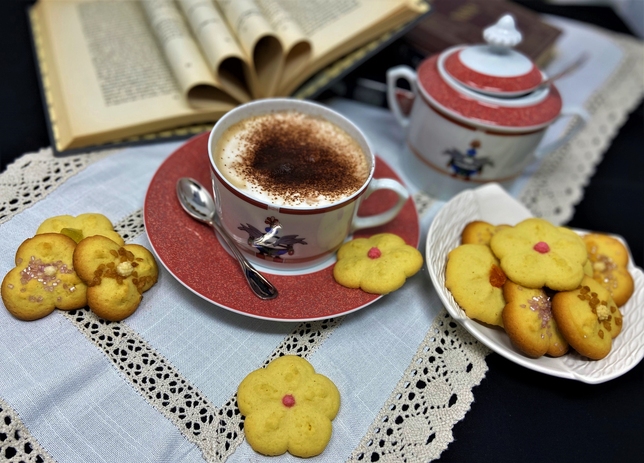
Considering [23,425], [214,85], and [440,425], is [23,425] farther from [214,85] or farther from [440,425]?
[214,85]

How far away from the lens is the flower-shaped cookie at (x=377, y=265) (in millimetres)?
684

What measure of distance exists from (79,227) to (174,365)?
0.84 feet

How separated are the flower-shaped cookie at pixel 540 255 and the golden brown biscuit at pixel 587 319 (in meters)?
0.02

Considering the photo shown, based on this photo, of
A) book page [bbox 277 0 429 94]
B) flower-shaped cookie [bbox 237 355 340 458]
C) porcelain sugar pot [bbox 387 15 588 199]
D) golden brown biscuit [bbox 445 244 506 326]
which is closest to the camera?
flower-shaped cookie [bbox 237 355 340 458]

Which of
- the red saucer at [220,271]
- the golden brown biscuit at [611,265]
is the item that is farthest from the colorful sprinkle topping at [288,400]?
the golden brown biscuit at [611,265]

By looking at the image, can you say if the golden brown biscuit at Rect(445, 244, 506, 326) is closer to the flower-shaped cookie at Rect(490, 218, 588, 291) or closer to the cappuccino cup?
the flower-shaped cookie at Rect(490, 218, 588, 291)

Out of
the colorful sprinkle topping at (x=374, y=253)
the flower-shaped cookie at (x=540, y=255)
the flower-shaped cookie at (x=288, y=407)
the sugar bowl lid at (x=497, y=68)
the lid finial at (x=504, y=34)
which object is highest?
the lid finial at (x=504, y=34)

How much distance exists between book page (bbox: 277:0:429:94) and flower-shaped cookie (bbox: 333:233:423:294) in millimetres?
435

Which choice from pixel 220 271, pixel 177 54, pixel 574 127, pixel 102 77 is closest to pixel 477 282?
pixel 220 271

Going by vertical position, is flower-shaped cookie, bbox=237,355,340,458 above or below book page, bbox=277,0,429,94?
below

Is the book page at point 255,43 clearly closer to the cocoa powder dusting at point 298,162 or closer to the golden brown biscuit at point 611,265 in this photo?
the cocoa powder dusting at point 298,162

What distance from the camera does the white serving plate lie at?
26.1 inches

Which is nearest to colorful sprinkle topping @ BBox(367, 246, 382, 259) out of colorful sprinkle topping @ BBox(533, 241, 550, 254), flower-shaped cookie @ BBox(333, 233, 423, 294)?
flower-shaped cookie @ BBox(333, 233, 423, 294)

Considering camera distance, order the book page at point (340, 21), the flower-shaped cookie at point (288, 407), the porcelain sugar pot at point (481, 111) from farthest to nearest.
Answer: the book page at point (340, 21), the porcelain sugar pot at point (481, 111), the flower-shaped cookie at point (288, 407)
